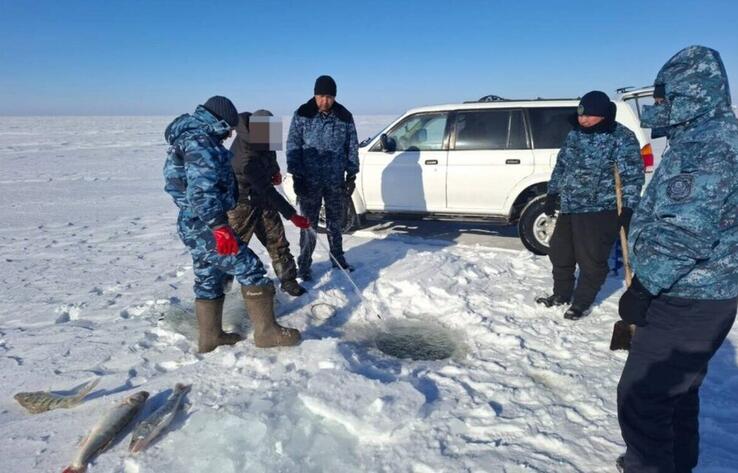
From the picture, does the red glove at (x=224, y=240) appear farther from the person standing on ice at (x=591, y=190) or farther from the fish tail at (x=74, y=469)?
the person standing on ice at (x=591, y=190)

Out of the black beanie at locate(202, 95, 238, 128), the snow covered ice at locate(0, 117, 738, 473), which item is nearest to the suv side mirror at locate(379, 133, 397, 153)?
the snow covered ice at locate(0, 117, 738, 473)

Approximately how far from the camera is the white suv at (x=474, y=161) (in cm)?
615

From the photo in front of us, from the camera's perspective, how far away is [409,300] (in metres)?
4.88

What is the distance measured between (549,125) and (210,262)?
4.69 m

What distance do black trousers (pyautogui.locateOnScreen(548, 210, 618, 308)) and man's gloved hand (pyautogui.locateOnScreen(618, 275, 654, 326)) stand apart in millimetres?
2072

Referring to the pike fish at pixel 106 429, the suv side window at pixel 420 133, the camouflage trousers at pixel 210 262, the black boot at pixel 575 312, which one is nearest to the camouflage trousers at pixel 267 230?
the camouflage trousers at pixel 210 262

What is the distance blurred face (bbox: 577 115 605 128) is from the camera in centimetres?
376

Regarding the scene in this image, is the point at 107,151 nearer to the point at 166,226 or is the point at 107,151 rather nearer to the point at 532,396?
the point at 166,226

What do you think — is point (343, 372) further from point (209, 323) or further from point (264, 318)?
point (209, 323)

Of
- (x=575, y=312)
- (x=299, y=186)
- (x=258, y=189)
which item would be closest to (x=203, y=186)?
(x=258, y=189)

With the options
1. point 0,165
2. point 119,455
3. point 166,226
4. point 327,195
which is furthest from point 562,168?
point 0,165

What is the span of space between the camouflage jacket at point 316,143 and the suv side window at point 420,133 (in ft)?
6.38

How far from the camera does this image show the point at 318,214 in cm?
528

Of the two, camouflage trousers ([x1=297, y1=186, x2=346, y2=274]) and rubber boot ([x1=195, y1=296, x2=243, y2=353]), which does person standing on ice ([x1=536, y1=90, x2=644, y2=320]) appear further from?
rubber boot ([x1=195, y1=296, x2=243, y2=353])
